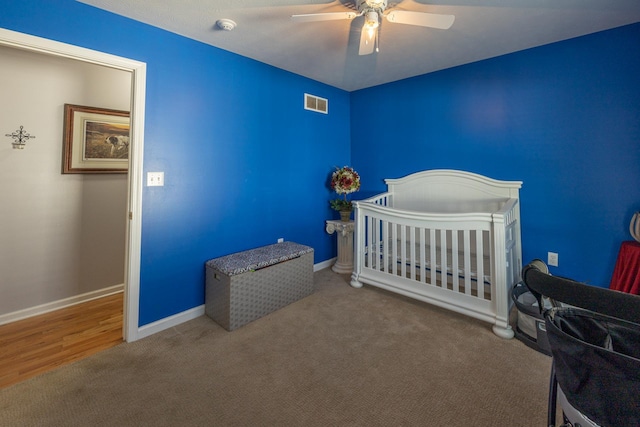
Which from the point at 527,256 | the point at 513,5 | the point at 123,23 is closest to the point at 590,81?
the point at 513,5

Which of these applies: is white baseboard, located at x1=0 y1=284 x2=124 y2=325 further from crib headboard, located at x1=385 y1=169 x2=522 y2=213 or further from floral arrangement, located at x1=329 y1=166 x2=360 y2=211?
crib headboard, located at x1=385 y1=169 x2=522 y2=213

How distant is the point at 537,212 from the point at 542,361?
1.40 meters

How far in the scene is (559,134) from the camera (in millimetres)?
2479

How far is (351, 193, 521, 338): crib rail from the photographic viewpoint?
2113 mm

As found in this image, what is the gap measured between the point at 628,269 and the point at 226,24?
3.45m

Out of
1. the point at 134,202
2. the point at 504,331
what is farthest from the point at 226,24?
the point at 504,331

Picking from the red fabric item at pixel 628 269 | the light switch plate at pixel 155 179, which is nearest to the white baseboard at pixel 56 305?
the light switch plate at pixel 155 179

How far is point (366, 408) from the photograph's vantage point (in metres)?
1.46

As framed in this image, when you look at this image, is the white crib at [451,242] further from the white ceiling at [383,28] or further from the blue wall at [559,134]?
the white ceiling at [383,28]

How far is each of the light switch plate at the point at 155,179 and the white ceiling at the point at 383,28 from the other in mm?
1113

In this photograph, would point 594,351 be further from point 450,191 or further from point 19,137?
point 19,137

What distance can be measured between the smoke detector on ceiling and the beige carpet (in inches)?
92.0

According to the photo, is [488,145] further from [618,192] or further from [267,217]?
[267,217]

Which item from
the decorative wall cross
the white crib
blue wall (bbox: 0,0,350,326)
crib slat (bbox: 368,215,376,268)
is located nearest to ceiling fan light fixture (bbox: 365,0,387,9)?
blue wall (bbox: 0,0,350,326)
